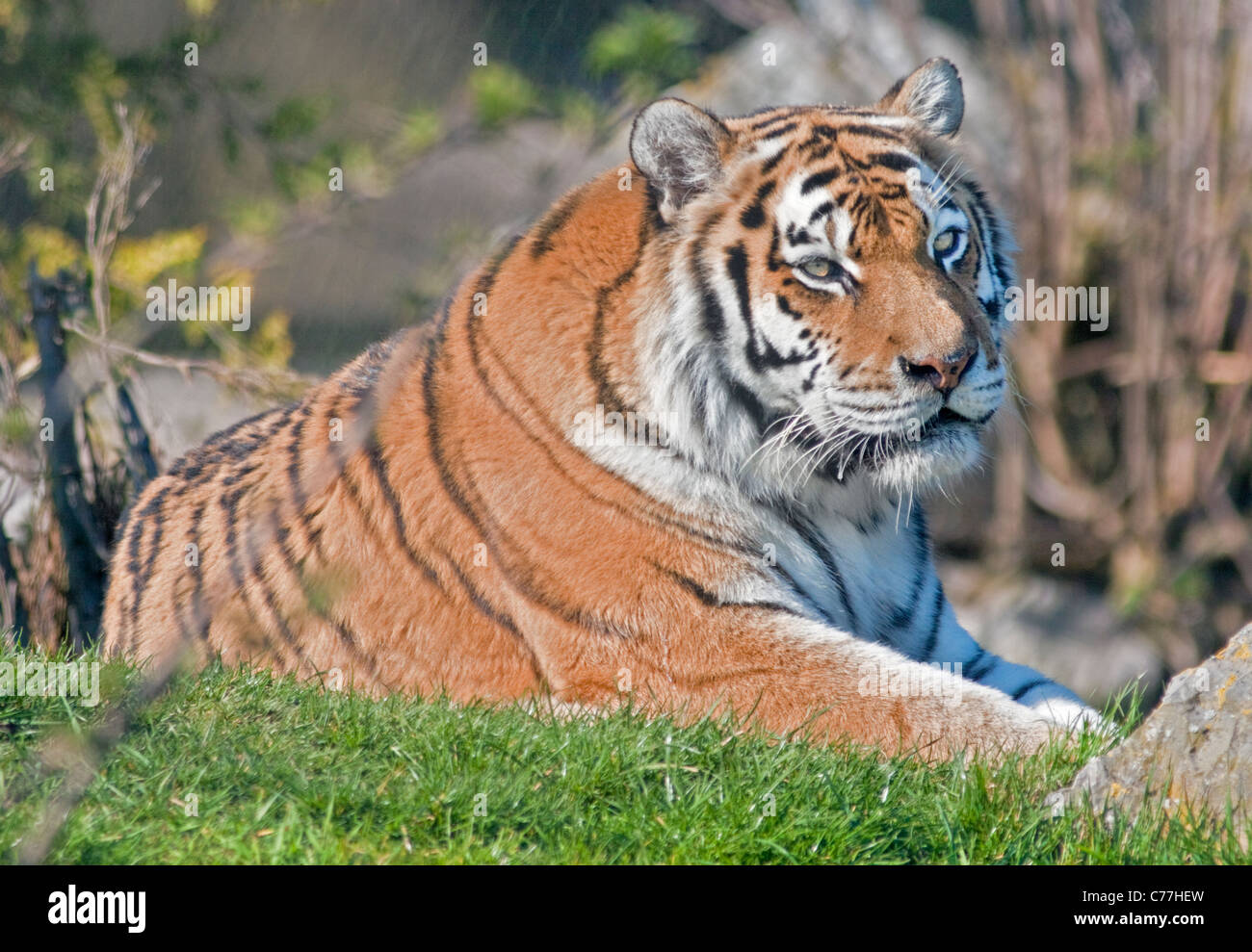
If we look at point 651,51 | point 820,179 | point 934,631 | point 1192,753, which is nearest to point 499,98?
point 651,51

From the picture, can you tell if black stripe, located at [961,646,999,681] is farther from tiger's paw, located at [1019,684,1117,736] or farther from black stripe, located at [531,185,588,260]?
black stripe, located at [531,185,588,260]

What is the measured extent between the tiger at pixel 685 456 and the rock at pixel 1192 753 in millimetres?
465

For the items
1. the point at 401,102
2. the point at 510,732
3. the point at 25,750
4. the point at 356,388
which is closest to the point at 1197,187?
the point at 401,102

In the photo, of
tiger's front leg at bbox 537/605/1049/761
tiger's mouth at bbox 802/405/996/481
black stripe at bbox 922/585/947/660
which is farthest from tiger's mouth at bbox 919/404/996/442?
black stripe at bbox 922/585/947/660

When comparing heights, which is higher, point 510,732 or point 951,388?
point 951,388

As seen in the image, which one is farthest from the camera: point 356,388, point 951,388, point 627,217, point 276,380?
point 276,380

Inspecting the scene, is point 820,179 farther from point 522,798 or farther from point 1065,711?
point 522,798

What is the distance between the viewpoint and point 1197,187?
29.0 feet

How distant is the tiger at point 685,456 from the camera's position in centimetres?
332

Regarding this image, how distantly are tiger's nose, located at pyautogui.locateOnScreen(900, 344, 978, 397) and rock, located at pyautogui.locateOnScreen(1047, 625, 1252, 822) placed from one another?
0.91 meters

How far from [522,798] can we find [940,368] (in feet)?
4.75
